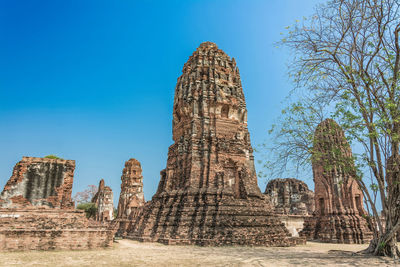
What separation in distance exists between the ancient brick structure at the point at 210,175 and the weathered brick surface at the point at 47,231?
3.76 metres

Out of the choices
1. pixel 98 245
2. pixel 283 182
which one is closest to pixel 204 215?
pixel 98 245

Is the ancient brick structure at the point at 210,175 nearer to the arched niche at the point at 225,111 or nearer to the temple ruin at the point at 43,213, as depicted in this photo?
the arched niche at the point at 225,111

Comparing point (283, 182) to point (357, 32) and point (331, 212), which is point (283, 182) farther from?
point (357, 32)

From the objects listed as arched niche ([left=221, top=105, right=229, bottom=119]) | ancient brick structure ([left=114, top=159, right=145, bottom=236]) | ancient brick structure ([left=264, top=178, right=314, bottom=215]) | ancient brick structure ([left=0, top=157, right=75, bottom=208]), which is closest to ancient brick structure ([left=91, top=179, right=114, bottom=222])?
ancient brick structure ([left=114, top=159, right=145, bottom=236])

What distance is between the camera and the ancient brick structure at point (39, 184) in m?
12.5

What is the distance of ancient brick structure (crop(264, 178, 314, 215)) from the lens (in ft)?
118

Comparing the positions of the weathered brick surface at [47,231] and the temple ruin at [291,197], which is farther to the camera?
the temple ruin at [291,197]

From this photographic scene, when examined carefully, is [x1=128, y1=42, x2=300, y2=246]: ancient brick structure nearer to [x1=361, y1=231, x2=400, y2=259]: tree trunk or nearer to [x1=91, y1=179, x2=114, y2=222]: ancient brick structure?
[x1=361, y1=231, x2=400, y2=259]: tree trunk

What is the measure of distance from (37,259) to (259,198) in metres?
11.1

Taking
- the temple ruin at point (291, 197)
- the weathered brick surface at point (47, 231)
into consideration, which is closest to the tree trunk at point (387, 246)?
the weathered brick surface at point (47, 231)

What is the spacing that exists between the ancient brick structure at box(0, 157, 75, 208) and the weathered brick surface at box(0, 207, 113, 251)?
993 mm

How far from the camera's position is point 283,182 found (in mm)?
38250

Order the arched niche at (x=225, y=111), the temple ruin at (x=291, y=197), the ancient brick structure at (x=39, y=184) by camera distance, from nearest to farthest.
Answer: the ancient brick structure at (x=39, y=184) < the arched niche at (x=225, y=111) < the temple ruin at (x=291, y=197)

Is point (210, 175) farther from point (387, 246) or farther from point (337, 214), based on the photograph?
point (337, 214)
